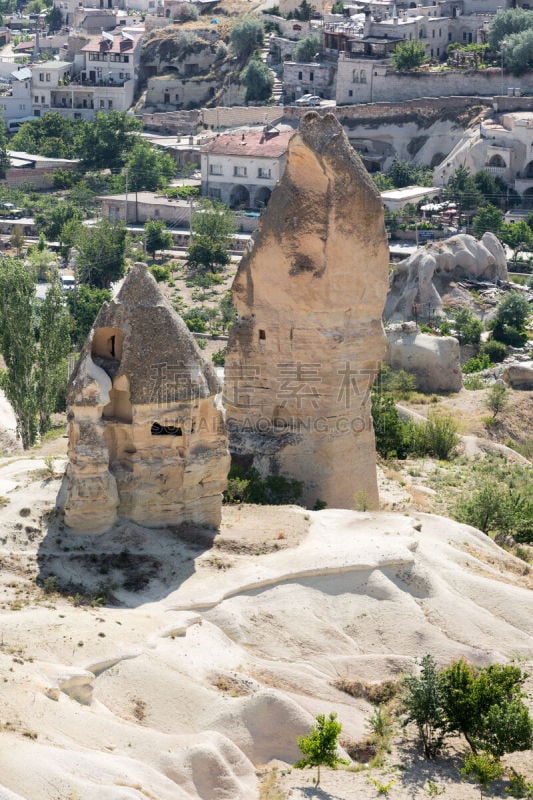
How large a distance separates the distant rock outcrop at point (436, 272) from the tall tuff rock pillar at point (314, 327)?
2514 centimetres

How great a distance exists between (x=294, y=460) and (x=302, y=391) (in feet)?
4.10

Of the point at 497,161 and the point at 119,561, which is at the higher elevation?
the point at 119,561

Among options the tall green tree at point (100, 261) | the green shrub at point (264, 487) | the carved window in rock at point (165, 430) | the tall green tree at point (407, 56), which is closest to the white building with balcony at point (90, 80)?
the tall green tree at point (407, 56)

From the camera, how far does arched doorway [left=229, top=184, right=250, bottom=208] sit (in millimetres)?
82250

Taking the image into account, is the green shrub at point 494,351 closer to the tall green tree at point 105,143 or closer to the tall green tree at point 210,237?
the tall green tree at point 210,237

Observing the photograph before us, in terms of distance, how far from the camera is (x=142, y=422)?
25.6 metres

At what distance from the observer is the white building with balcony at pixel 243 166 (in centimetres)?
8100

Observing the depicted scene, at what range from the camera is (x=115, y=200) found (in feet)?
264

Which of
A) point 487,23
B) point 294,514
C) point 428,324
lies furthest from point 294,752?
point 487,23

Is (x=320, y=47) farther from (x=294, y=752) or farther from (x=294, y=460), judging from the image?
(x=294, y=752)

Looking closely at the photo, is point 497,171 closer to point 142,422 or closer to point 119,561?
point 142,422

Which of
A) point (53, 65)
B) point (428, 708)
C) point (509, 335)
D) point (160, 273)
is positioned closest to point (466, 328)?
point (509, 335)

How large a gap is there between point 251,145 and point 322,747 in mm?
63605

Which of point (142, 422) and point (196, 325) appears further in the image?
point (196, 325)
